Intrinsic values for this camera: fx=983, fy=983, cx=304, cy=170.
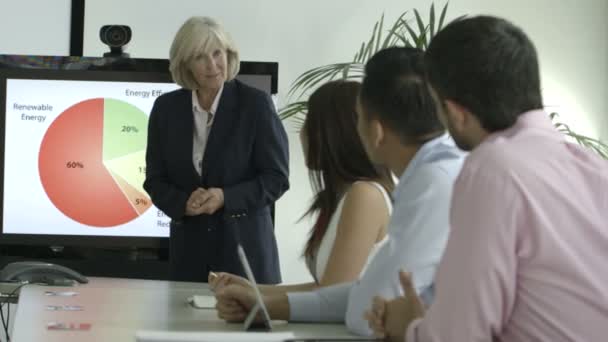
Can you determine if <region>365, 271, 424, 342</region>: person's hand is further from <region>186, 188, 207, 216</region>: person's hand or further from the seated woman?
<region>186, 188, 207, 216</region>: person's hand

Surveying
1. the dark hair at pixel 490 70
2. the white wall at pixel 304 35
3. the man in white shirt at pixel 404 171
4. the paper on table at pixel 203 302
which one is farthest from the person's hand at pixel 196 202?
the white wall at pixel 304 35

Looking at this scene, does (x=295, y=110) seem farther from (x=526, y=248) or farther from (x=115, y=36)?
(x=526, y=248)

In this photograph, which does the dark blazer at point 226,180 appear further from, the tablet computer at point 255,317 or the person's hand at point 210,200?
the tablet computer at point 255,317

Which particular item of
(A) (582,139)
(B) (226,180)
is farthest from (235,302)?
(A) (582,139)

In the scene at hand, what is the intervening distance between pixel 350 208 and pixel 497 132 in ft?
2.22

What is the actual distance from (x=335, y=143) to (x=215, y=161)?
3.78 feet

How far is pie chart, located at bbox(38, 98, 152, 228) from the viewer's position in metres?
4.24

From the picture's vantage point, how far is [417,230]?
181 cm

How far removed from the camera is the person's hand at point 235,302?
2.10m

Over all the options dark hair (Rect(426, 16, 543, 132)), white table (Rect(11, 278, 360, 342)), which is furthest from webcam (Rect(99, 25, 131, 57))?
dark hair (Rect(426, 16, 543, 132))

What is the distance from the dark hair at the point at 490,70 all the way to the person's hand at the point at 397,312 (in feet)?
1.14

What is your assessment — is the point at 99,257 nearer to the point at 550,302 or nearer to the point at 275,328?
the point at 275,328

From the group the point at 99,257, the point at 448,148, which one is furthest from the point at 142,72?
the point at 448,148

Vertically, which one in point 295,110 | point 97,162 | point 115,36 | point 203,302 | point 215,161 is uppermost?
point 115,36
